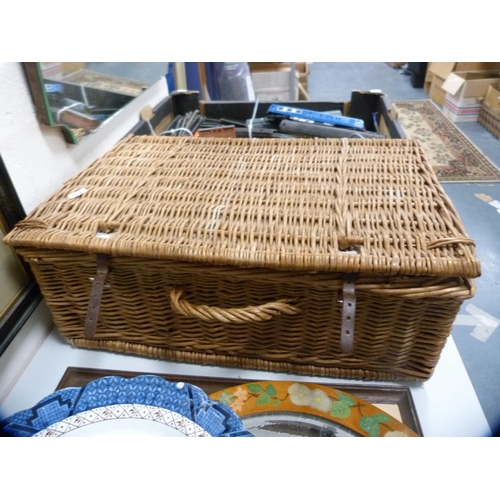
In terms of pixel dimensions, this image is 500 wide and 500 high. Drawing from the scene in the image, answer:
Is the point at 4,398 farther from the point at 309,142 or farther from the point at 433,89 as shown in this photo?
the point at 433,89

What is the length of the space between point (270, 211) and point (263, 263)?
3.6 inches

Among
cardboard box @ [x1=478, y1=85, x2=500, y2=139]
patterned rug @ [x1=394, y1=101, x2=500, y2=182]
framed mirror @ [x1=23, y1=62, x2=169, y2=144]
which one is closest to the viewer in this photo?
framed mirror @ [x1=23, y1=62, x2=169, y2=144]

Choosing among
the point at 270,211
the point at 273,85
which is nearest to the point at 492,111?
the point at 273,85

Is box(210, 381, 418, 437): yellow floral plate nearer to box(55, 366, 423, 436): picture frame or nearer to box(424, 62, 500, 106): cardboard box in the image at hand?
box(55, 366, 423, 436): picture frame

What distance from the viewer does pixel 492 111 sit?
1534mm

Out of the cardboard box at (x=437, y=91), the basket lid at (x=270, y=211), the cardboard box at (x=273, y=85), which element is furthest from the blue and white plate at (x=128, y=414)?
the cardboard box at (x=437, y=91)

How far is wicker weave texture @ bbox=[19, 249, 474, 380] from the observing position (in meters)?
0.41

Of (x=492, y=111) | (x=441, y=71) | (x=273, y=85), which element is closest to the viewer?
(x=492, y=111)

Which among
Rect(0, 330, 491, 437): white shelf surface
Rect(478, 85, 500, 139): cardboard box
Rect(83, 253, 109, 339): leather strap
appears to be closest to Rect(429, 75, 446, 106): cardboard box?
Rect(478, 85, 500, 139): cardboard box

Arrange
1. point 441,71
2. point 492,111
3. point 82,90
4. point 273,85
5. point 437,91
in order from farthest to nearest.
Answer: point 437,91
point 441,71
point 273,85
point 492,111
point 82,90

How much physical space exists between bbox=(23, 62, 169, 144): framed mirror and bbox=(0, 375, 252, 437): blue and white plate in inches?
14.5

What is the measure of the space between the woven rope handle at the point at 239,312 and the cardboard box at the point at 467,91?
1.65m

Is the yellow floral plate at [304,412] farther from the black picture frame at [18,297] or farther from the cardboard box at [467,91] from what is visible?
the cardboard box at [467,91]

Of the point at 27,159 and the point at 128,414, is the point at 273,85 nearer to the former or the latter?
the point at 27,159
